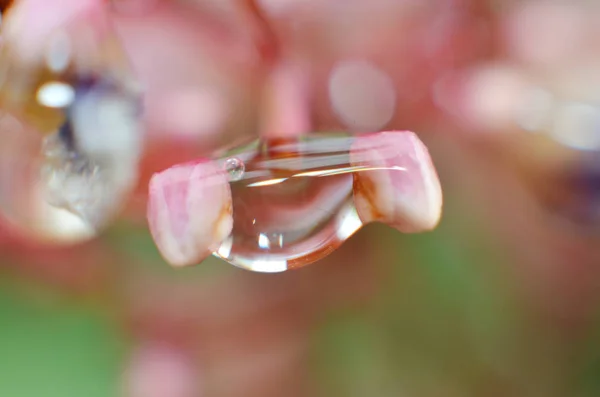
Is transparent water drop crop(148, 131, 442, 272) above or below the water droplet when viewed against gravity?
below

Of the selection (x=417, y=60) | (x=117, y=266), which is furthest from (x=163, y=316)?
(x=417, y=60)

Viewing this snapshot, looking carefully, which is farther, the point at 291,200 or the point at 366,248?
the point at 366,248

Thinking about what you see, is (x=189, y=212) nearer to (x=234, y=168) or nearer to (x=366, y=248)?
(x=234, y=168)

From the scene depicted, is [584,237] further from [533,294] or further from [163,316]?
[163,316]

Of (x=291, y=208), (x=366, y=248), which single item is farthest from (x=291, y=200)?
(x=366, y=248)

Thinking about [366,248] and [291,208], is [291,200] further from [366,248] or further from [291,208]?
[366,248]
